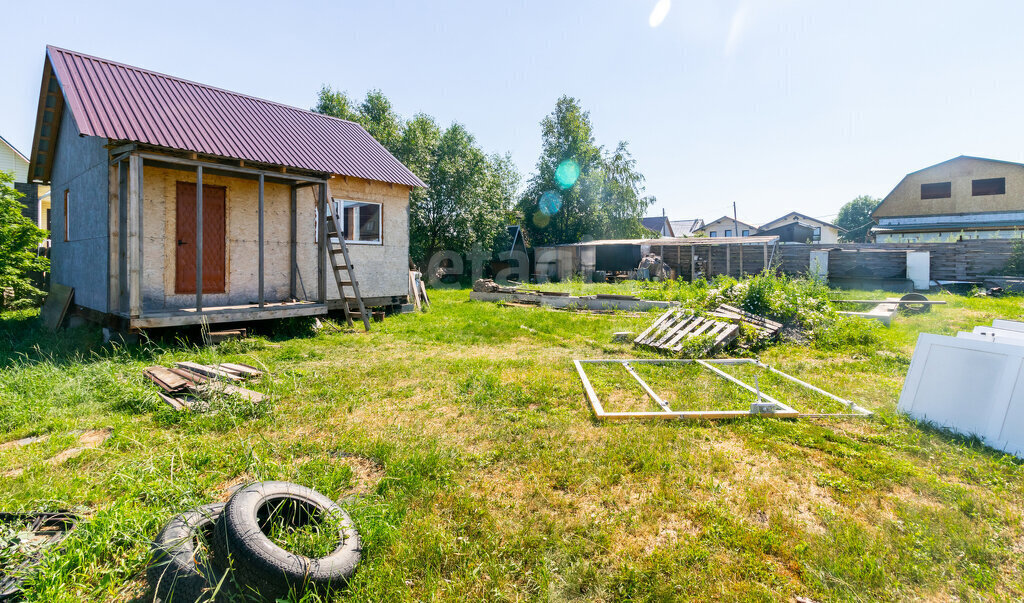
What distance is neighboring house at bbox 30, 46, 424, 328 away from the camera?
790 centimetres

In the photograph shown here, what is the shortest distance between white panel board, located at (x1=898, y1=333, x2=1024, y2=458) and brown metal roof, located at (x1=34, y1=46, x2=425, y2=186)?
31.9 feet

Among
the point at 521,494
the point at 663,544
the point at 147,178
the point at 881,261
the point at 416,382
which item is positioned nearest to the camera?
the point at 663,544

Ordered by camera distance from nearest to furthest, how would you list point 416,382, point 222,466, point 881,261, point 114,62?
point 222,466 → point 416,382 → point 114,62 → point 881,261

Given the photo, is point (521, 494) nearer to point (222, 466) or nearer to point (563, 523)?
point (563, 523)

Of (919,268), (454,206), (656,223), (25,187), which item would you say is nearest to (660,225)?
(656,223)

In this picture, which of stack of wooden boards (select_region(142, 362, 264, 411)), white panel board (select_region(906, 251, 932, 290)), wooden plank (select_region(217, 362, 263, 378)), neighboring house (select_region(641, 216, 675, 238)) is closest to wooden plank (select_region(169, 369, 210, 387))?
stack of wooden boards (select_region(142, 362, 264, 411))

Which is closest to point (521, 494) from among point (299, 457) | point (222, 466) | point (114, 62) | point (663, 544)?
point (663, 544)

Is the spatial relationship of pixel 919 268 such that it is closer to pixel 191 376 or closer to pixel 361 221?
pixel 361 221

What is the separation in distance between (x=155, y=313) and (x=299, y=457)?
19.3 ft

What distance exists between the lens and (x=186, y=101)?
9555mm

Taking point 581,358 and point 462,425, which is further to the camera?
point 581,358

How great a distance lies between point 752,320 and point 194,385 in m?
8.40

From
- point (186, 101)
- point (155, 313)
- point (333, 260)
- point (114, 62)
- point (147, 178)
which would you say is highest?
point (114, 62)

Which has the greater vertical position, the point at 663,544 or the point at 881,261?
the point at 881,261
